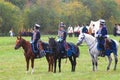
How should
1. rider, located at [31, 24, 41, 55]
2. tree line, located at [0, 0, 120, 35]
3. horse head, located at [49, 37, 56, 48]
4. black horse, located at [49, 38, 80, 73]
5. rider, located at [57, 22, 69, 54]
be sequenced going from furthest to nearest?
1. tree line, located at [0, 0, 120, 35]
2. rider, located at [57, 22, 69, 54]
3. rider, located at [31, 24, 41, 55]
4. black horse, located at [49, 38, 80, 73]
5. horse head, located at [49, 37, 56, 48]

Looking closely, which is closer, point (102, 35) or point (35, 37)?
point (35, 37)

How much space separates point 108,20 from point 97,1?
231 inches

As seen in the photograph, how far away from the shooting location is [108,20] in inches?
4825

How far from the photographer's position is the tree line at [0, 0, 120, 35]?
10050 centimetres

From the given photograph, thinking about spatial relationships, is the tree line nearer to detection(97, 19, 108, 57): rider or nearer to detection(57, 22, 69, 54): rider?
detection(57, 22, 69, 54): rider

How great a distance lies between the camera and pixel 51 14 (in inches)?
4321

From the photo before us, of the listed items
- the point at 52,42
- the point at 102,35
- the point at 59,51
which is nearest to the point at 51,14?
the point at 102,35

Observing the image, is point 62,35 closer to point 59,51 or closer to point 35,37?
point 59,51

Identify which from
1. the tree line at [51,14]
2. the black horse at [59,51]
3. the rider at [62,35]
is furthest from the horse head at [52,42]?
the tree line at [51,14]

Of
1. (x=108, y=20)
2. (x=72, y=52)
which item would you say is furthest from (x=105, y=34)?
(x=108, y=20)

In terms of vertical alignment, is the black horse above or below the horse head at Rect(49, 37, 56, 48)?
below

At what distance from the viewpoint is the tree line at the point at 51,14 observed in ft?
330

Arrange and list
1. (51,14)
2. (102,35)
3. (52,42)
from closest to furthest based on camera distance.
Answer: (52,42) → (102,35) → (51,14)

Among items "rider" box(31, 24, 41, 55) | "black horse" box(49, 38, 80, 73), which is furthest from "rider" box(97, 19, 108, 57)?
"rider" box(31, 24, 41, 55)
